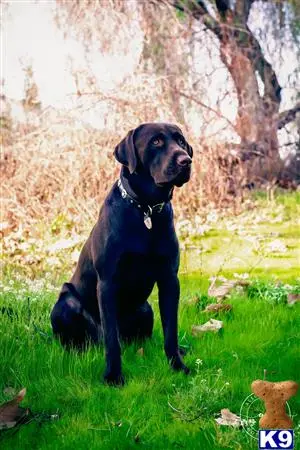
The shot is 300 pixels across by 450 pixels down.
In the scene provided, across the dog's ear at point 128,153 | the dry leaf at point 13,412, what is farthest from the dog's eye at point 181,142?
the dry leaf at point 13,412

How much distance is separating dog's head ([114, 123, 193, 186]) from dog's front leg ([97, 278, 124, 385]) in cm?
65

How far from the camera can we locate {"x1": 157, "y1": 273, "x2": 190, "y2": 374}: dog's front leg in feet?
12.1

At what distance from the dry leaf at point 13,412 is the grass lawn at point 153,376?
6 cm

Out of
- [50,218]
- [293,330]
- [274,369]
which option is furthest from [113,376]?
[50,218]

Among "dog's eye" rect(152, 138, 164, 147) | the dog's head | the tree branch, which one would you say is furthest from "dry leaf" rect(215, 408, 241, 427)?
the tree branch

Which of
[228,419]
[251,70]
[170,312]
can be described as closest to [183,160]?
[170,312]

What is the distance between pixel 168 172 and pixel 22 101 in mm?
7185

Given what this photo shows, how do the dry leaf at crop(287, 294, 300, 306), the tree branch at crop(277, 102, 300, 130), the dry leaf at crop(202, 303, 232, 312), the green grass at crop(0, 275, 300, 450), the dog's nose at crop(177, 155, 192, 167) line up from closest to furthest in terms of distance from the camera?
1. the green grass at crop(0, 275, 300, 450)
2. the dog's nose at crop(177, 155, 192, 167)
3. the dry leaf at crop(202, 303, 232, 312)
4. the dry leaf at crop(287, 294, 300, 306)
5. the tree branch at crop(277, 102, 300, 130)

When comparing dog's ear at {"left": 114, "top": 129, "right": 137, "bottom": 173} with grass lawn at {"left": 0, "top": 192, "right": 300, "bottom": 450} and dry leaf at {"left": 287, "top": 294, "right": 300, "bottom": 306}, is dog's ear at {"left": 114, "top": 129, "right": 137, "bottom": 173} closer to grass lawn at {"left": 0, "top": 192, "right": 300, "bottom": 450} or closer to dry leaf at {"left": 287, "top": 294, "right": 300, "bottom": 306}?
grass lawn at {"left": 0, "top": 192, "right": 300, "bottom": 450}

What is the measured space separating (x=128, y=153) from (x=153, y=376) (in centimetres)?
123

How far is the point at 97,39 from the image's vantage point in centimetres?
1093

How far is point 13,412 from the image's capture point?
306 centimetres

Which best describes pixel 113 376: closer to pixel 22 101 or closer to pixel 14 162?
pixel 14 162

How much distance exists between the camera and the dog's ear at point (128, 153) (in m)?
3.58
